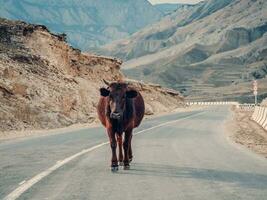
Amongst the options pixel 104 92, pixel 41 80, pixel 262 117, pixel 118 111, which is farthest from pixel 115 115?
pixel 262 117

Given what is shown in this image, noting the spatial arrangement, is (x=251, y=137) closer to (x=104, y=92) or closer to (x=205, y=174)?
(x=205, y=174)

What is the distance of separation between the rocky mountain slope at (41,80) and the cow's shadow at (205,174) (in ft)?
67.1

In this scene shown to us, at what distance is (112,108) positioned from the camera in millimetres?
10922

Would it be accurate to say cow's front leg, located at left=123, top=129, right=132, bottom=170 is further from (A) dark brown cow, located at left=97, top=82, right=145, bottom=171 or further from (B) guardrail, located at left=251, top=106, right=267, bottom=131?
(B) guardrail, located at left=251, top=106, right=267, bottom=131

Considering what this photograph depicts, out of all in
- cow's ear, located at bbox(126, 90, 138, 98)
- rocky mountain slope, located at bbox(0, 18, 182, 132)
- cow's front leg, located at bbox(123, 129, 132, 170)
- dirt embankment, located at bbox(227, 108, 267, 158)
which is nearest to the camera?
cow's ear, located at bbox(126, 90, 138, 98)

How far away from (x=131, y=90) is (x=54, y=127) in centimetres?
2485

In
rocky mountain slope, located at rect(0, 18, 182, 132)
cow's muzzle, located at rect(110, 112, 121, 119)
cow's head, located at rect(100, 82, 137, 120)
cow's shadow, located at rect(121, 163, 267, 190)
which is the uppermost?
rocky mountain slope, located at rect(0, 18, 182, 132)

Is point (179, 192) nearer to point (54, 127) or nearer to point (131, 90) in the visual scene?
point (131, 90)

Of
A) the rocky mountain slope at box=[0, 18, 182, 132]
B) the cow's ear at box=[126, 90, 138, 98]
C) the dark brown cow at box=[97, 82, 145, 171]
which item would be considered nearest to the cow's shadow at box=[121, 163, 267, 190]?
the dark brown cow at box=[97, 82, 145, 171]

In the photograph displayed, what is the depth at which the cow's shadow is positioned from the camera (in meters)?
9.78

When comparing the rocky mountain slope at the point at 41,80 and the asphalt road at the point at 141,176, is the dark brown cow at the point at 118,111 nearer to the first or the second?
the asphalt road at the point at 141,176

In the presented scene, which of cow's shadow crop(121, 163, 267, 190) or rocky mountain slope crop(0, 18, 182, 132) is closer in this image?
cow's shadow crop(121, 163, 267, 190)

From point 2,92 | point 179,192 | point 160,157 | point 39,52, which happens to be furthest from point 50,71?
point 179,192

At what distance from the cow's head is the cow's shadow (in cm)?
126
